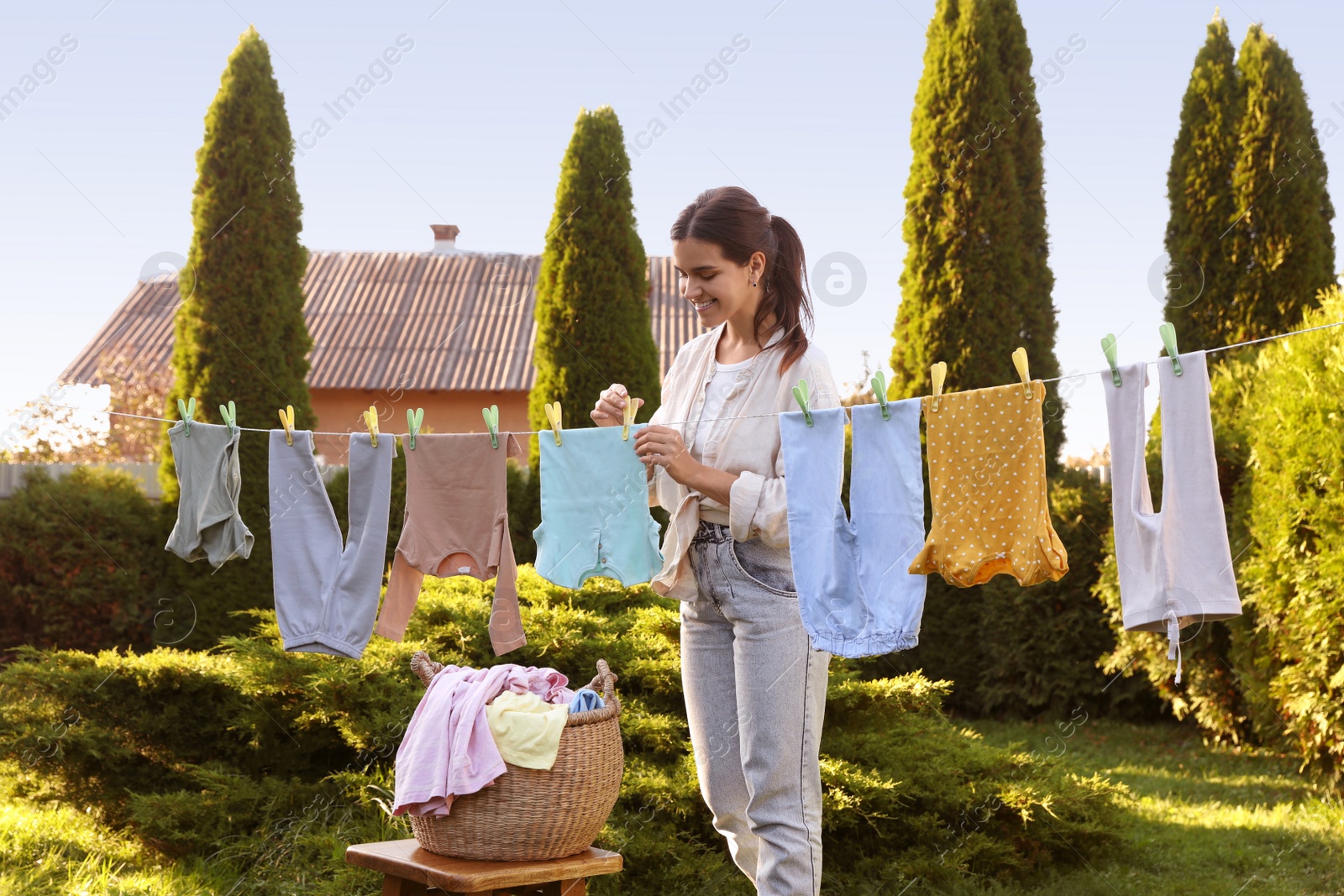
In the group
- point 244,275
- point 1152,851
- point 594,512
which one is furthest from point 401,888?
point 244,275

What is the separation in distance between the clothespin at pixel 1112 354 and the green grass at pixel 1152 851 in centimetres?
254

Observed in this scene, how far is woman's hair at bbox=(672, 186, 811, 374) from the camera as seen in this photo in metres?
2.41

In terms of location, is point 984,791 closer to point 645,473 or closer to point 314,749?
point 645,473

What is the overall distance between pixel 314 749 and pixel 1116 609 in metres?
4.56

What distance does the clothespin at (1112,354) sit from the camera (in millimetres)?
2219

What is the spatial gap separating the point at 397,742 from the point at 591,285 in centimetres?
454

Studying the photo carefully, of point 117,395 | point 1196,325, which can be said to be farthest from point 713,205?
point 117,395

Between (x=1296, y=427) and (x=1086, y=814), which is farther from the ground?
(x=1296, y=427)

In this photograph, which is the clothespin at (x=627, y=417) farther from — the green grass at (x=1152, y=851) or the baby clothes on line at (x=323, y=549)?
the green grass at (x=1152, y=851)

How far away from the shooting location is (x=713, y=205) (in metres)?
2.43

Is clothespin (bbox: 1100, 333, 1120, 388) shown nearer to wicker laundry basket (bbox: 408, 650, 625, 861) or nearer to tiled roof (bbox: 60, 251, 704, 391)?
wicker laundry basket (bbox: 408, 650, 625, 861)

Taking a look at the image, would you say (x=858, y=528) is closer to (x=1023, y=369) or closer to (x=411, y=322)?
(x=1023, y=369)

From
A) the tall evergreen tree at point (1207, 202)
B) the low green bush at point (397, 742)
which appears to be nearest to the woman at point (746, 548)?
the low green bush at point (397, 742)

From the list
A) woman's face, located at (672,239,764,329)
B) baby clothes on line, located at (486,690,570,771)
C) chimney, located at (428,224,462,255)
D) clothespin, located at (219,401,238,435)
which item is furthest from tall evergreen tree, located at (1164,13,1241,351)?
chimney, located at (428,224,462,255)
